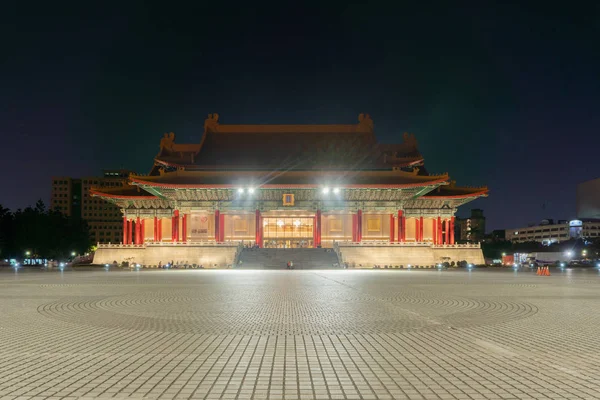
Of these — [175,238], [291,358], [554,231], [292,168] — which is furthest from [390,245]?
[554,231]

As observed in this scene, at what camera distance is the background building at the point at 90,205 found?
146 metres

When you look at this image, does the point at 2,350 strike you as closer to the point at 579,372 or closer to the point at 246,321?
the point at 246,321

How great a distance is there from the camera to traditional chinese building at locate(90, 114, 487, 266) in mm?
57625

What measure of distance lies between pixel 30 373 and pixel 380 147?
64036 mm

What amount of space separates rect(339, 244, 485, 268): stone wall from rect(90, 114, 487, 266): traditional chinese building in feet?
1.10

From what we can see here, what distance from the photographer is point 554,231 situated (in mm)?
172875

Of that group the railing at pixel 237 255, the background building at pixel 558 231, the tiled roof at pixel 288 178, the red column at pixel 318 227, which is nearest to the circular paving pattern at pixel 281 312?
the railing at pixel 237 255

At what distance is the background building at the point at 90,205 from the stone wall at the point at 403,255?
107m

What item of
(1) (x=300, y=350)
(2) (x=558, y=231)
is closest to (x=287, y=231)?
(1) (x=300, y=350)

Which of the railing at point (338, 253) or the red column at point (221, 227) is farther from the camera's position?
the red column at point (221, 227)

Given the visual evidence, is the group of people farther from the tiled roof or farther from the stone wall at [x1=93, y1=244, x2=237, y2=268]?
the tiled roof

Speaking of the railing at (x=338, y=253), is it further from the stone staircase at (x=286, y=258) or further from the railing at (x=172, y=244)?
the railing at (x=172, y=244)

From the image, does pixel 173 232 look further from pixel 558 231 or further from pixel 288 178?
pixel 558 231

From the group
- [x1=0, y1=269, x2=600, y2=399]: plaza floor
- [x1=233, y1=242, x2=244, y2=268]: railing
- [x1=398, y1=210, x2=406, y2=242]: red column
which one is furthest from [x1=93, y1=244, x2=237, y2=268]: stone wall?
[x1=0, y1=269, x2=600, y2=399]: plaza floor
